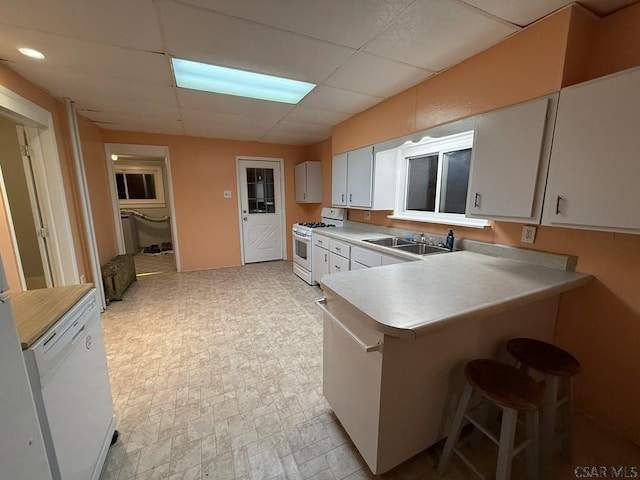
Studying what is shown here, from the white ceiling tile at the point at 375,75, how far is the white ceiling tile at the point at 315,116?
2.36ft

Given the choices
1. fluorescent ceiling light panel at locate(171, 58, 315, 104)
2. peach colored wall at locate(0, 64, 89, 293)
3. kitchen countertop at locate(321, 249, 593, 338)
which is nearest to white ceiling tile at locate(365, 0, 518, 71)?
fluorescent ceiling light panel at locate(171, 58, 315, 104)

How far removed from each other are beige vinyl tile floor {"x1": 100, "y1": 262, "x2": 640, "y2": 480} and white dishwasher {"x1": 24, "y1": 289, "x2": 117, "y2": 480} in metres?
0.25

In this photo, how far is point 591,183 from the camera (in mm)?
1314

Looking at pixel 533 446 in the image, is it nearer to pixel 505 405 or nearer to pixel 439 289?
pixel 505 405

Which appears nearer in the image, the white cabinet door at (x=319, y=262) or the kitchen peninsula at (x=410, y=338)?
the kitchen peninsula at (x=410, y=338)

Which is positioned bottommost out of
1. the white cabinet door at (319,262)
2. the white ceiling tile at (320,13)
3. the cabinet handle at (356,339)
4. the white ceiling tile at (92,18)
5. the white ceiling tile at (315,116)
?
the white cabinet door at (319,262)

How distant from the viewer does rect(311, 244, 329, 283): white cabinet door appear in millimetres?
3572

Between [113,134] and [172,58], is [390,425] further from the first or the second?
[113,134]

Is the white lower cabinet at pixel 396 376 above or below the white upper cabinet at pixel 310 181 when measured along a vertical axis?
below

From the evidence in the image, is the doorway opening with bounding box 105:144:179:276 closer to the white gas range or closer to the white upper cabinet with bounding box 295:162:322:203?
the white gas range

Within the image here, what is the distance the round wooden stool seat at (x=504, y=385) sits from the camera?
1.04 metres

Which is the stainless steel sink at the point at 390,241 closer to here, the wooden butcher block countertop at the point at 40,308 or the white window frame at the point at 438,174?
the white window frame at the point at 438,174

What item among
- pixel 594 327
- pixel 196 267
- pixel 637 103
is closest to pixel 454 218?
pixel 594 327

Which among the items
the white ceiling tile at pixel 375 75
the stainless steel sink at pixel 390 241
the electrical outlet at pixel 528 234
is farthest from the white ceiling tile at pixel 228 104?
the electrical outlet at pixel 528 234
